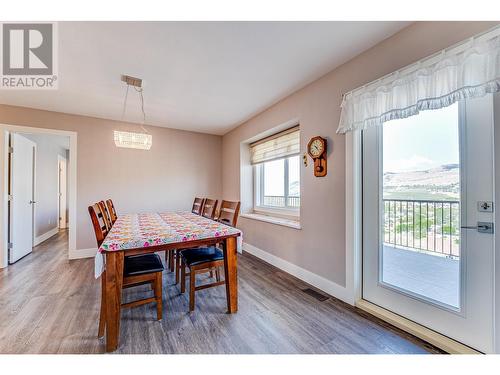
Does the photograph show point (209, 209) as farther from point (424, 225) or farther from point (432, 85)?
point (432, 85)

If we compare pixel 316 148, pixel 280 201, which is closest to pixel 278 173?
pixel 280 201

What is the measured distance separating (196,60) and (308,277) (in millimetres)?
2552

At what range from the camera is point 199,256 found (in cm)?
204

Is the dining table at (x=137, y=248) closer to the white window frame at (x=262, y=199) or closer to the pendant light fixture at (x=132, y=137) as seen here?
the pendant light fixture at (x=132, y=137)

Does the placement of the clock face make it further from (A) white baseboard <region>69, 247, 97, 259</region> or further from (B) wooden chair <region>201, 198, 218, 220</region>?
(A) white baseboard <region>69, 247, 97, 259</region>

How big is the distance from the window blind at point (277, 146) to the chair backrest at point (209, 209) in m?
1.22

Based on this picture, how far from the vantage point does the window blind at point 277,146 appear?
118 inches

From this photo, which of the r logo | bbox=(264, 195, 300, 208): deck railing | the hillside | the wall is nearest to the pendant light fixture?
the r logo

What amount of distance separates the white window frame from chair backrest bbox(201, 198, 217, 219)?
112 centimetres
